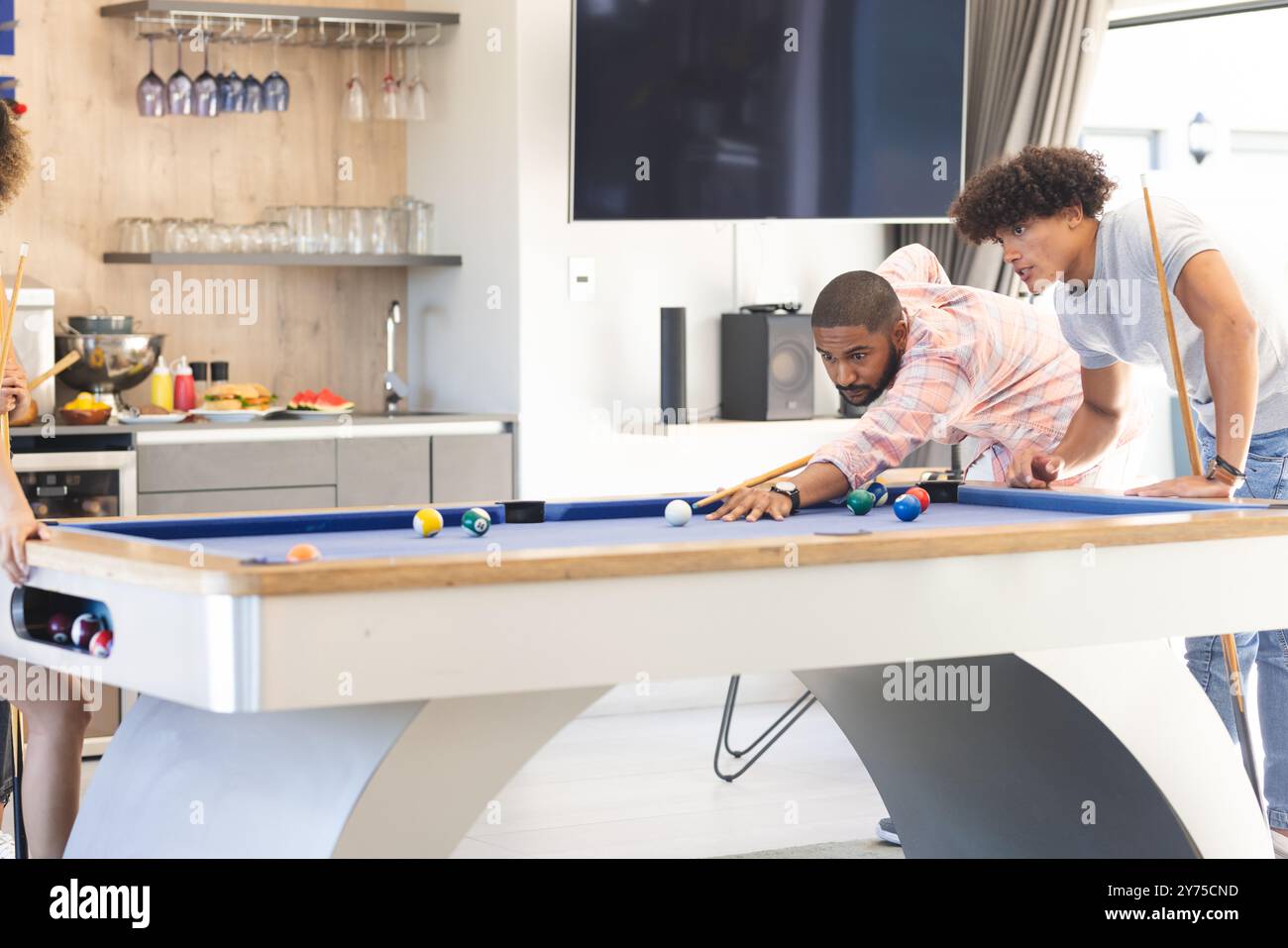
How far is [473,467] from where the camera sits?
5.44 m

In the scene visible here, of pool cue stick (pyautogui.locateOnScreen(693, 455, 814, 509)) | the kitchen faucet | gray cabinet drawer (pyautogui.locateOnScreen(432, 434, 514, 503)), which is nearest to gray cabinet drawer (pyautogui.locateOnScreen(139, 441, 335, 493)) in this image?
gray cabinet drawer (pyautogui.locateOnScreen(432, 434, 514, 503))

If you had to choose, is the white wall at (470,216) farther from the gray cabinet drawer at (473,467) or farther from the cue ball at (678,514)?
the cue ball at (678,514)

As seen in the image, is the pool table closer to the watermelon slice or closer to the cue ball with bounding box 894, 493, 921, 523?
the cue ball with bounding box 894, 493, 921, 523

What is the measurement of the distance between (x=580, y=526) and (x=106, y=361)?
2746 mm

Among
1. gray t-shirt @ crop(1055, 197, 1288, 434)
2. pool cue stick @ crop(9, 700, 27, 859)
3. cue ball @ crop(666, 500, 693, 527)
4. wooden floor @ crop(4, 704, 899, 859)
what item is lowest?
wooden floor @ crop(4, 704, 899, 859)

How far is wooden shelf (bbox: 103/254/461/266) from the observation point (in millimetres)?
5281

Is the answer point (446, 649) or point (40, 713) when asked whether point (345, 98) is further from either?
point (446, 649)

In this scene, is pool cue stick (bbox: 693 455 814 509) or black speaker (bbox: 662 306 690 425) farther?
black speaker (bbox: 662 306 690 425)

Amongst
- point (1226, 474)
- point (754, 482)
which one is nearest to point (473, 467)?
point (754, 482)

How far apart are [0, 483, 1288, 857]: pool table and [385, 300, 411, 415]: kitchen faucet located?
2747mm

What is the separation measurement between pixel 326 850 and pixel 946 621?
92 cm

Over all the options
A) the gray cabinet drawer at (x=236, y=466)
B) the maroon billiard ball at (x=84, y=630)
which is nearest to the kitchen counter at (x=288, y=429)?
the gray cabinet drawer at (x=236, y=466)

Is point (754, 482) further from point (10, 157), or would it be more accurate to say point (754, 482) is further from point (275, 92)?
point (275, 92)

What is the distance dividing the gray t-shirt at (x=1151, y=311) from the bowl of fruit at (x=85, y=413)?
2.73 m
